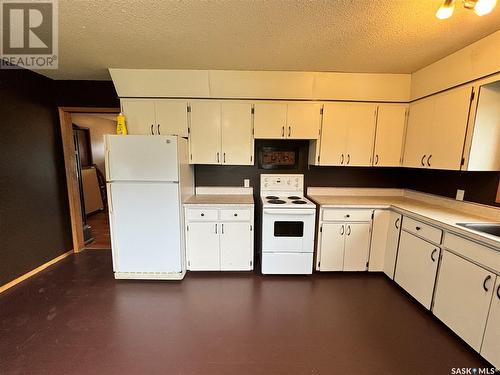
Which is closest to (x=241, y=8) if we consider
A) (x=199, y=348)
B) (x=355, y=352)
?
(x=199, y=348)

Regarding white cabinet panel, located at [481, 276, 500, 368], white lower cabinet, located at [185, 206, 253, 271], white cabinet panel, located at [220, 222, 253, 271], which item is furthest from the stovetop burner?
white cabinet panel, located at [481, 276, 500, 368]

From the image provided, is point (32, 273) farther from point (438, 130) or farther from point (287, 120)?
point (438, 130)

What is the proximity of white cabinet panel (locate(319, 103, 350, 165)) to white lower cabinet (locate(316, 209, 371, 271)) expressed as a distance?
0.72m

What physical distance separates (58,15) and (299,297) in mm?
3269

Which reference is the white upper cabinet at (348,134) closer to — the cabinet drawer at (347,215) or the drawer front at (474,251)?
the cabinet drawer at (347,215)

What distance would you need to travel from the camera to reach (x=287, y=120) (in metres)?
2.73

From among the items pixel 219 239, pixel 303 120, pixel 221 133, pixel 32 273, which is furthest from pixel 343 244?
pixel 32 273

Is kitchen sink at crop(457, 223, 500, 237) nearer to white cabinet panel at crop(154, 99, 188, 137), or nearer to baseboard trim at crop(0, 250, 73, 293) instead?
white cabinet panel at crop(154, 99, 188, 137)

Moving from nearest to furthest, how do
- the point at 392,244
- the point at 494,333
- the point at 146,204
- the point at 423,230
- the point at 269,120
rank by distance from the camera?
the point at 494,333 → the point at 423,230 → the point at 146,204 → the point at 392,244 → the point at 269,120

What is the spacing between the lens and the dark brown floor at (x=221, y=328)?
1.53 meters

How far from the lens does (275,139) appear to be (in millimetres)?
2996

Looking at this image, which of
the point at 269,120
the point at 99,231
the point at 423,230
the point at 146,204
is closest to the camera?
the point at 423,230

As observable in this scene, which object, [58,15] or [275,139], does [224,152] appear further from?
[58,15]

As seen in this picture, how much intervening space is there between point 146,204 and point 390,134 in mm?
3182
